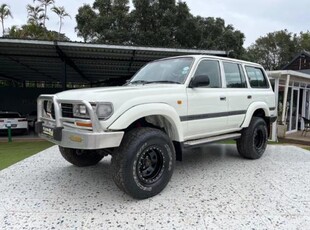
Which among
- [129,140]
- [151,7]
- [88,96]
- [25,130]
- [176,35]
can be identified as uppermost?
[151,7]

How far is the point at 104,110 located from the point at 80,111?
0.34 metres

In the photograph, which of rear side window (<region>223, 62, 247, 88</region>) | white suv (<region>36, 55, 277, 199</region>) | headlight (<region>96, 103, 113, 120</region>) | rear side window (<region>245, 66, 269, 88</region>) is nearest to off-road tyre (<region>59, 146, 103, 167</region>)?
white suv (<region>36, 55, 277, 199</region>)

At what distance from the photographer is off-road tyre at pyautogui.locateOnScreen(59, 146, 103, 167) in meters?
4.80

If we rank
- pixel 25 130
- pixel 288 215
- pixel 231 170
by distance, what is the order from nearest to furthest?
pixel 288 215 < pixel 231 170 < pixel 25 130

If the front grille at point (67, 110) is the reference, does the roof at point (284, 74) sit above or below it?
above

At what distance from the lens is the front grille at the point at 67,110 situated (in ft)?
11.5

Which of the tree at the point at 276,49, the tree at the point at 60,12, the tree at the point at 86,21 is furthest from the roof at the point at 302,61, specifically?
the tree at the point at 60,12

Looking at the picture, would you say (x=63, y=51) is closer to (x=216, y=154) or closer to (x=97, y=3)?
(x=216, y=154)

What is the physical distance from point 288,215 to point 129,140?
6.71 ft

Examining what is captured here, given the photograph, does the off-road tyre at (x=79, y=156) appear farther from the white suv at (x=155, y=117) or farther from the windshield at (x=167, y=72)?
the windshield at (x=167, y=72)

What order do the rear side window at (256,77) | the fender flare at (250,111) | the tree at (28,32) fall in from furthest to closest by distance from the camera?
1. the tree at (28,32)
2. the rear side window at (256,77)
3. the fender flare at (250,111)

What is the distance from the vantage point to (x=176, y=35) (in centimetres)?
2139

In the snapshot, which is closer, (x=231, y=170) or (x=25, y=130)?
(x=231, y=170)

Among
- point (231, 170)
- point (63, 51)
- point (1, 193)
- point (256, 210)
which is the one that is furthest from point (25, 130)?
point (256, 210)
